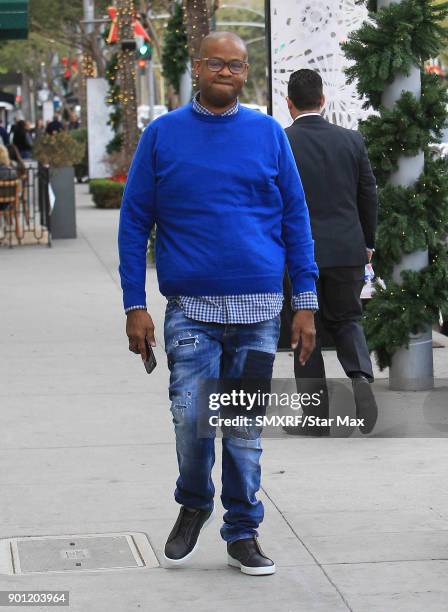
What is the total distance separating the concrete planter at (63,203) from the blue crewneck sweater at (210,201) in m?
15.1

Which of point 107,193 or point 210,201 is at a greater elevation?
point 210,201

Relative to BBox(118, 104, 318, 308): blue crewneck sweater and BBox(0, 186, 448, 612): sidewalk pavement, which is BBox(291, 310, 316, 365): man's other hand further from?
BBox(0, 186, 448, 612): sidewalk pavement

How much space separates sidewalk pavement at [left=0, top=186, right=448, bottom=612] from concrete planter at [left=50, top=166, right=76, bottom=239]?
30.8 ft

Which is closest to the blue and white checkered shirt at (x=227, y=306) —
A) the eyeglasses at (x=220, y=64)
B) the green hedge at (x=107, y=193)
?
the eyeglasses at (x=220, y=64)

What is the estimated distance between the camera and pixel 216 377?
5102 mm

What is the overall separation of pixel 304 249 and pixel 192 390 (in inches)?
25.6

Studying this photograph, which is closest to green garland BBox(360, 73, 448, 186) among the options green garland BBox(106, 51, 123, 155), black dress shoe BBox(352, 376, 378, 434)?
black dress shoe BBox(352, 376, 378, 434)

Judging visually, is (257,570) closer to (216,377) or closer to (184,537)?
(184,537)

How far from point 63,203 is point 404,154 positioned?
41.3 ft

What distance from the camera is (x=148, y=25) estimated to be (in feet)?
154

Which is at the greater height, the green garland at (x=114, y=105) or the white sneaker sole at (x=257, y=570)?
the green garland at (x=114, y=105)

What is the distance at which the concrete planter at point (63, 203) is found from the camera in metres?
20.0

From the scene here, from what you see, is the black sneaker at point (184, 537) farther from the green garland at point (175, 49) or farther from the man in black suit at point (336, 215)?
the green garland at point (175, 49)

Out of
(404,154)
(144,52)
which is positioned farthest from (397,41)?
(144,52)
